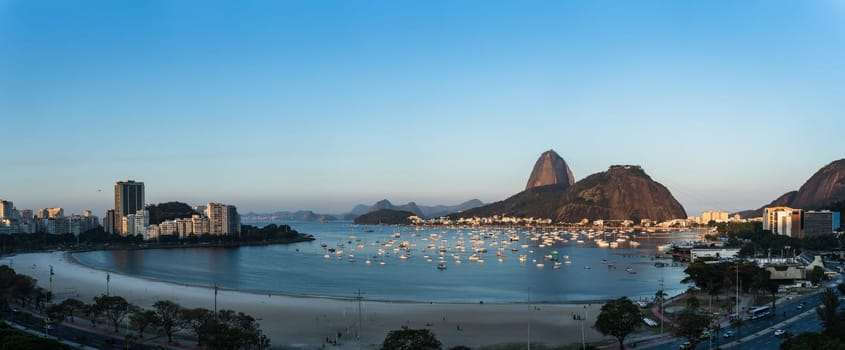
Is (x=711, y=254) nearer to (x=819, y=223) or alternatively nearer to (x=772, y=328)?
(x=819, y=223)

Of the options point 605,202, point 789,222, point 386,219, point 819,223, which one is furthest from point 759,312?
point 386,219

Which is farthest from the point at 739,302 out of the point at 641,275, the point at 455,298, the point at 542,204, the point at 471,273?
the point at 542,204

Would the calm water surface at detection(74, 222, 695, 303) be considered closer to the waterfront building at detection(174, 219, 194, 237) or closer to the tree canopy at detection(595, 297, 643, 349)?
the tree canopy at detection(595, 297, 643, 349)

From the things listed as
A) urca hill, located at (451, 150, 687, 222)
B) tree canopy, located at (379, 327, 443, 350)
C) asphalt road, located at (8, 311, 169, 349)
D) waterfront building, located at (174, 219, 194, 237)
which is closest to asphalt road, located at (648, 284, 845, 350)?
tree canopy, located at (379, 327, 443, 350)

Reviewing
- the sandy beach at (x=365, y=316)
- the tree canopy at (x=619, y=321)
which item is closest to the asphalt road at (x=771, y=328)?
the tree canopy at (x=619, y=321)

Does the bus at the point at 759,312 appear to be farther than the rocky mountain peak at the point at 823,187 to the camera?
No

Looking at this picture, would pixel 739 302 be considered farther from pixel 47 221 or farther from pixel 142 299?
pixel 47 221

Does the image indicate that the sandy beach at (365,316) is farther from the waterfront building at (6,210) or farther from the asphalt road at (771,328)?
the waterfront building at (6,210)
